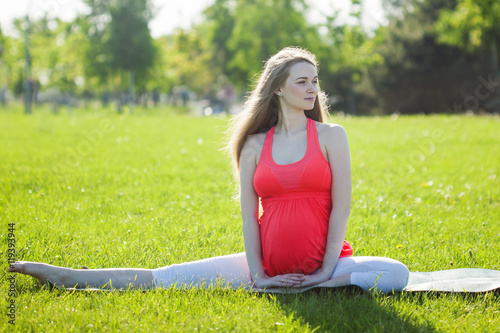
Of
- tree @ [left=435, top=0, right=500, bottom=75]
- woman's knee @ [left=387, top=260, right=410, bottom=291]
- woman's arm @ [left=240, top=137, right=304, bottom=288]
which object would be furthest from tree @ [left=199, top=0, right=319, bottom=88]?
woman's knee @ [left=387, top=260, right=410, bottom=291]

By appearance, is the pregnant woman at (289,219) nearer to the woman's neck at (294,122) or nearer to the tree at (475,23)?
the woman's neck at (294,122)

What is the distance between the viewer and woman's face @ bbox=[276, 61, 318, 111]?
12.8ft

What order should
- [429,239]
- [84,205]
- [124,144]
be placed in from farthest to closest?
[124,144], [84,205], [429,239]

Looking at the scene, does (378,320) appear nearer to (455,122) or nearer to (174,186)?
(174,186)

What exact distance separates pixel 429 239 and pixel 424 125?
1415cm

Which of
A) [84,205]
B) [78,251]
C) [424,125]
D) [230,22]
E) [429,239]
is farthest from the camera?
[230,22]

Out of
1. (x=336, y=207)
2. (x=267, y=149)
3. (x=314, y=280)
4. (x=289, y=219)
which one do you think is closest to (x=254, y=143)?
(x=267, y=149)

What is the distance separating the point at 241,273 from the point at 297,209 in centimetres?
76

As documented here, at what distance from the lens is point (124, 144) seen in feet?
46.0

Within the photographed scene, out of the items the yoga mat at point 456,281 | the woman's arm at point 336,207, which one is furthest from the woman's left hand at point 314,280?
the yoga mat at point 456,281

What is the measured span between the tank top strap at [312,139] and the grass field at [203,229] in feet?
3.55

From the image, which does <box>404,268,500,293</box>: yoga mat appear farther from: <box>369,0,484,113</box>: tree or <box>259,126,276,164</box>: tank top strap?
<box>369,0,484,113</box>: tree

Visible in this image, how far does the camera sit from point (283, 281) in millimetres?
3750

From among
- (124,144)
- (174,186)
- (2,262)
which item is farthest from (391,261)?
(124,144)
